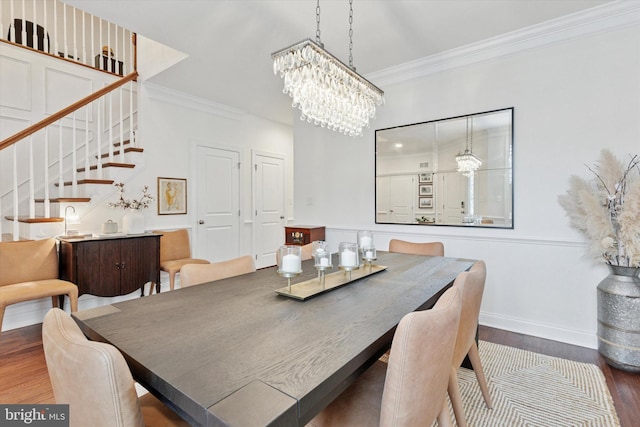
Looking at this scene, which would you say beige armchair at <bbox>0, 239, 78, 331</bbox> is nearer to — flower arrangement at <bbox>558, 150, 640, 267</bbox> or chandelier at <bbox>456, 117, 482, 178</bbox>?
chandelier at <bbox>456, 117, 482, 178</bbox>

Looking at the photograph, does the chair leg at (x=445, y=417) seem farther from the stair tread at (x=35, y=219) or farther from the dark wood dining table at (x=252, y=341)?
the stair tread at (x=35, y=219)

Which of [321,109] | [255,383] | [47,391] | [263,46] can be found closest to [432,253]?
[321,109]

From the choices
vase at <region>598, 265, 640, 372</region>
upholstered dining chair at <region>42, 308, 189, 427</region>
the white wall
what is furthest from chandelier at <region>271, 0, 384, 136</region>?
vase at <region>598, 265, 640, 372</region>

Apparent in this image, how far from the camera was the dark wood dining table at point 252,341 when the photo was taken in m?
0.73

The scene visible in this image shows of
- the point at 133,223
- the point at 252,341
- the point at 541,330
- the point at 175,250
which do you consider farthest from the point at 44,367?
the point at 541,330

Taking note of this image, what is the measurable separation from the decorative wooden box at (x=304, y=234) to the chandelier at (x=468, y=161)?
1.83 m

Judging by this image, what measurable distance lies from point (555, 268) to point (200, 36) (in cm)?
388

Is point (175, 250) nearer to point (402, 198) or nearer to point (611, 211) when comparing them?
point (402, 198)

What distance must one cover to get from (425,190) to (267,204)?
3.06m

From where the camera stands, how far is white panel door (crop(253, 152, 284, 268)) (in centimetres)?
547

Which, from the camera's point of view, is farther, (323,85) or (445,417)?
(323,85)

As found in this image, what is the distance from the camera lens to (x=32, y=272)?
2.84 meters

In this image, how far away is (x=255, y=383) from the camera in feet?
2.55

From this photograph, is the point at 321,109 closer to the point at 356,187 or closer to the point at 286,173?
the point at 356,187
